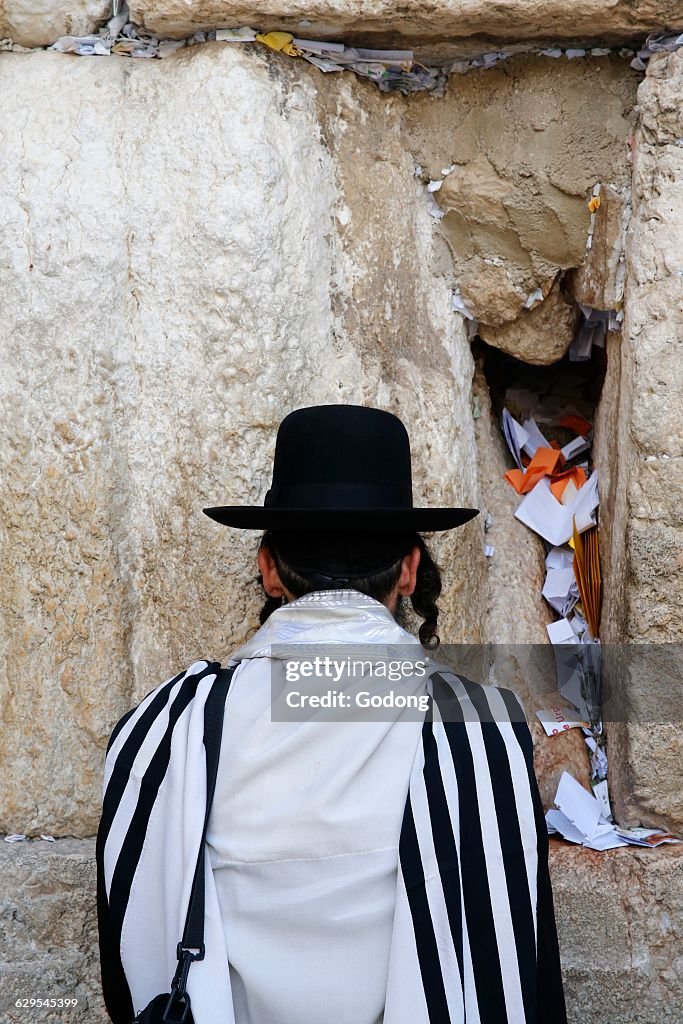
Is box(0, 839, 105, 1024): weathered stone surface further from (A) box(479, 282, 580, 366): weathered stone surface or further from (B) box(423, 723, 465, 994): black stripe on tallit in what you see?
(A) box(479, 282, 580, 366): weathered stone surface

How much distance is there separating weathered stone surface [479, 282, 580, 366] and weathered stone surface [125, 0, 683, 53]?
0.61 m

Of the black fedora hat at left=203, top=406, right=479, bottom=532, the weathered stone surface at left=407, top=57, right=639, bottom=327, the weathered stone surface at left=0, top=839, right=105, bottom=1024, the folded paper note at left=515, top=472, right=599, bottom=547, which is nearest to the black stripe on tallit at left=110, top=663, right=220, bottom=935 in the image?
the black fedora hat at left=203, top=406, right=479, bottom=532

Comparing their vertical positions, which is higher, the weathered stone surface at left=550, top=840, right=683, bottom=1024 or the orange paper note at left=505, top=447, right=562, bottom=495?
the orange paper note at left=505, top=447, right=562, bottom=495

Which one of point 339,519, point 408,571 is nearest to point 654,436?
point 408,571

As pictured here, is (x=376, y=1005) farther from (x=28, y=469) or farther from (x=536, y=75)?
(x=536, y=75)

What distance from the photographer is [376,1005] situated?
1555 mm

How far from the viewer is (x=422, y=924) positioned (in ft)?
5.06

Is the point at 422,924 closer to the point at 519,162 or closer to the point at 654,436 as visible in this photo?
the point at 654,436

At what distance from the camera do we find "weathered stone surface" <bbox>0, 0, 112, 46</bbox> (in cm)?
239

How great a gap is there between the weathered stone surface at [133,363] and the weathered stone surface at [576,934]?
14 cm

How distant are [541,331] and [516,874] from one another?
59.1 inches

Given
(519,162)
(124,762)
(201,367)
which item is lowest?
(124,762)

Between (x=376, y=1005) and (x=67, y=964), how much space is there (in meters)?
1.08

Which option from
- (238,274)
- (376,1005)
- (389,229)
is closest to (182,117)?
(238,274)
